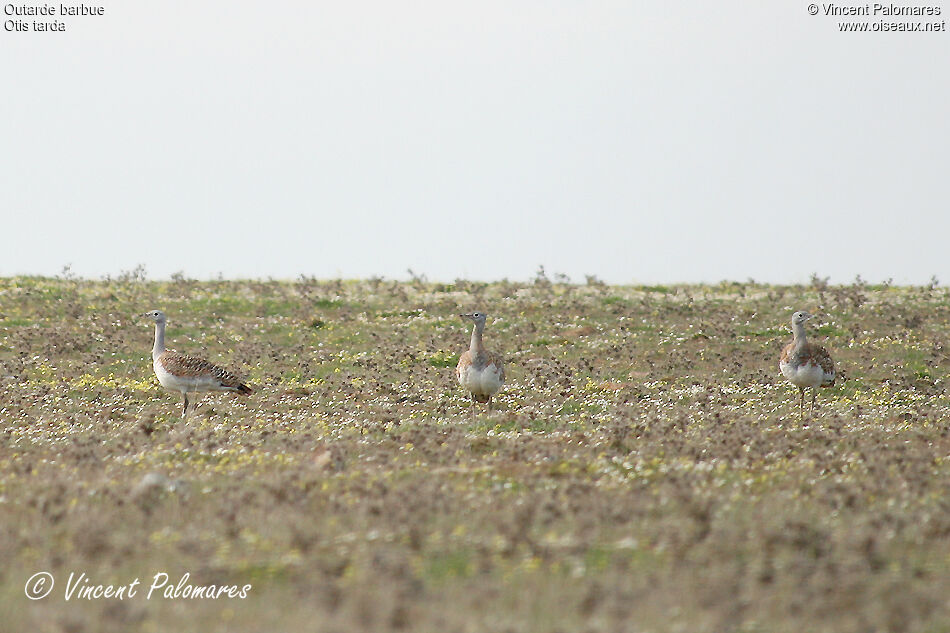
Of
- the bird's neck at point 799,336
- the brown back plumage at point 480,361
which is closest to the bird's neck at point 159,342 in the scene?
the brown back plumage at point 480,361

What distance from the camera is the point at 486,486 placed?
46.2 feet

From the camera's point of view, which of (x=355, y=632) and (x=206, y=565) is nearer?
(x=355, y=632)

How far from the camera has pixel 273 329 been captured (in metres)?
36.4

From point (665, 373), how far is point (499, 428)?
32.9ft

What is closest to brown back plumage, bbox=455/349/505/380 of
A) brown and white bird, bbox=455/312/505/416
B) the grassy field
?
brown and white bird, bbox=455/312/505/416

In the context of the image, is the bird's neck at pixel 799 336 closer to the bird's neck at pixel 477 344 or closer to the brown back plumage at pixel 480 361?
the brown back plumage at pixel 480 361

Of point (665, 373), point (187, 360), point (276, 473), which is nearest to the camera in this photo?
point (276, 473)

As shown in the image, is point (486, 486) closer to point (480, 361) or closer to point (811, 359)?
point (480, 361)

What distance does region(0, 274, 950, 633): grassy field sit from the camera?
30.3 feet

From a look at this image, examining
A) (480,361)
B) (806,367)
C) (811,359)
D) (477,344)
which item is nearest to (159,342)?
(477,344)

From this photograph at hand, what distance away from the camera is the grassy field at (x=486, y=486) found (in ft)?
30.3

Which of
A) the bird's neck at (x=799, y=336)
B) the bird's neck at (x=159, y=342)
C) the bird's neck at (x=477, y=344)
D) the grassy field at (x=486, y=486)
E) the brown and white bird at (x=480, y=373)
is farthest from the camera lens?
the bird's neck at (x=799, y=336)

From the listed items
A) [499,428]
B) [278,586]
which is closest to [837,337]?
[499,428]

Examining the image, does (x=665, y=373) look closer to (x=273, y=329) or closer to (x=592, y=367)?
(x=592, y=367)
